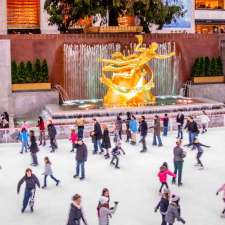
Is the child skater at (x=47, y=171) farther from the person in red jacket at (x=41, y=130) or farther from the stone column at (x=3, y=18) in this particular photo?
the stone column at (x=3, y=18)

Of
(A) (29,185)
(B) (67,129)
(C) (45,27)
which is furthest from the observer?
(C) (45,27)

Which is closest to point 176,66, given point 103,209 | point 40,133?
point 40,133

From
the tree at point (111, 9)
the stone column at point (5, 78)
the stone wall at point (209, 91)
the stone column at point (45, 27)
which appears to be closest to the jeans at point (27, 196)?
the stone column at point (5, 78)

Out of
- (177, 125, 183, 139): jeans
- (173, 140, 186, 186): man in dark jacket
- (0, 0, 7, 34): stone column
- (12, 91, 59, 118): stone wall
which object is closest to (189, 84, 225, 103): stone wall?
(12, 91, 59, 118): stone wall

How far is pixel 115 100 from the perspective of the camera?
2575 centimetres

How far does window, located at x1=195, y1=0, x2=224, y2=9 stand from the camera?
5106cm

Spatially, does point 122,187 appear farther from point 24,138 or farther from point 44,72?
point 44,72

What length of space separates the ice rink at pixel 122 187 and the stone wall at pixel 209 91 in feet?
33.2

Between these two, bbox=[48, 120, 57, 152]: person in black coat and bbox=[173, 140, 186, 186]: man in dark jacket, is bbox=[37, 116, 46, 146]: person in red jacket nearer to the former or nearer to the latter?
bbox=[48, 120, 57, 152]: person in black coat

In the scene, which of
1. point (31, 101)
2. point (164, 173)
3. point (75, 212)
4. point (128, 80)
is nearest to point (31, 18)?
point (31, 101)

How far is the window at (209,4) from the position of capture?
51.1 m

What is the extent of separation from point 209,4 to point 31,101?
2957 cm

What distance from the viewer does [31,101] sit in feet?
88.8

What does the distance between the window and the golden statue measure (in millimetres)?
26523
